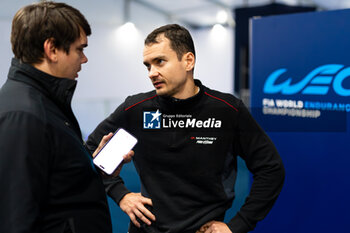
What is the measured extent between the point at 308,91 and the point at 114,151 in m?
1.41

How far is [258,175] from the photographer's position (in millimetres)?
1455

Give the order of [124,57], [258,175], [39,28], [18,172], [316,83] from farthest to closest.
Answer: [124,57] < [316,83] < [258,175] < [39,28] < [18,172]

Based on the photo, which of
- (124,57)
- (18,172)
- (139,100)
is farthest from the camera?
(124,57)

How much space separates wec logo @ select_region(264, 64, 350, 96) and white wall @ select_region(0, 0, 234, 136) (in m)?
6.23

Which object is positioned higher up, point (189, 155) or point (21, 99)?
point (21, 99)

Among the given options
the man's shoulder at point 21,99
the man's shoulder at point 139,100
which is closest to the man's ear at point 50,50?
the man's shoulder at point 21,99

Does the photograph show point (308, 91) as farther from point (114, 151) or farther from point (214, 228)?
point (114, 151)

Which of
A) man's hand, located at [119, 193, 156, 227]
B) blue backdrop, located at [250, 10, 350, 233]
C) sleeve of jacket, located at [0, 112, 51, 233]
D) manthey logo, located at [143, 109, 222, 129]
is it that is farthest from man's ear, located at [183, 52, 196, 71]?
blue backdrop, located at [250, 10, 350, 233]

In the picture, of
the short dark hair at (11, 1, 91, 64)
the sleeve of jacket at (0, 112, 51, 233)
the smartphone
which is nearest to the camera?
the sleeve of jacket at (0, 112, 51, 233)

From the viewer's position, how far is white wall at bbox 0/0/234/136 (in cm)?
940

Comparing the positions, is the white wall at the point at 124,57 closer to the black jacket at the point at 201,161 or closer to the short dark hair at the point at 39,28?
the black jacket at the point at 201,161

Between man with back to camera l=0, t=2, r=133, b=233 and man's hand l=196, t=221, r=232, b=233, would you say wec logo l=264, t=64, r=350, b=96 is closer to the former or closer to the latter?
man's hand l=196, t=221, r=232, b=233

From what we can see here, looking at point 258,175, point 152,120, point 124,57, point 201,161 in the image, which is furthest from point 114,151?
point 124,57

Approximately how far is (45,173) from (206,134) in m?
0.75
